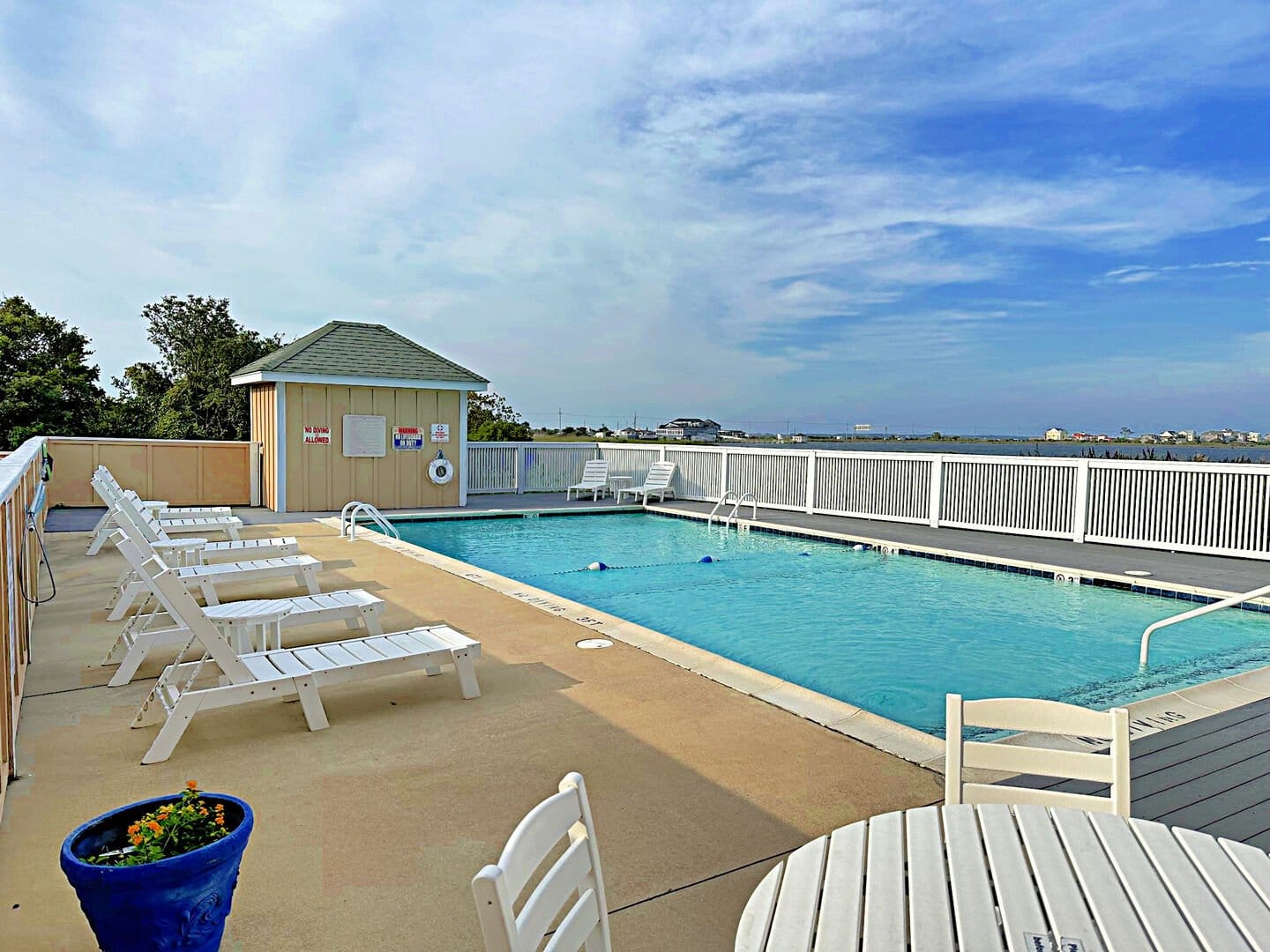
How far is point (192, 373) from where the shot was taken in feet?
76.2

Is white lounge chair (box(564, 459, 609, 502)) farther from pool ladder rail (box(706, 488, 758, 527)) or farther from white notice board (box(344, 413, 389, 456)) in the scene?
white notice board (box(344, 413, 389, 456))

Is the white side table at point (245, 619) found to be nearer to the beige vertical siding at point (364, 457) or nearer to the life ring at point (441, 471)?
the beige vertical siding at point (364, 457)

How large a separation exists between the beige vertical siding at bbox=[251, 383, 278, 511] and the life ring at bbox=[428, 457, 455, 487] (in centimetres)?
251

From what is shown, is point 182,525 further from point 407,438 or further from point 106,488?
point 407,438

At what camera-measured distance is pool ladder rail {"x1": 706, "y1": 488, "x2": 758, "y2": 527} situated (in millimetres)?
12625

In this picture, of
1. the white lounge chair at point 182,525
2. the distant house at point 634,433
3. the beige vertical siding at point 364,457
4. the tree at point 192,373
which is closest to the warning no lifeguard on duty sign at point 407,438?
the beige vertical siding at point 364,457

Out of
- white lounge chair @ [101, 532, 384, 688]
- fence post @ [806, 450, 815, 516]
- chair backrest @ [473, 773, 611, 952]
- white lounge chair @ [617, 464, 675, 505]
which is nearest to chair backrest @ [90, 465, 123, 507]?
white lounge chair @ [101, 532, 384, 688]

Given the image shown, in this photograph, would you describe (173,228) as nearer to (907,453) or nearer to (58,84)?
(58,84)

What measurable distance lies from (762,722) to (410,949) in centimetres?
211

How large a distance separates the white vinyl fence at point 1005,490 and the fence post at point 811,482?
0.05 ft

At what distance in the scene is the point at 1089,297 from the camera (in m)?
31.0

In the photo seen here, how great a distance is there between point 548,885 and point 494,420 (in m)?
27.4

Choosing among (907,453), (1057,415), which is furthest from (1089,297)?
(907,453)

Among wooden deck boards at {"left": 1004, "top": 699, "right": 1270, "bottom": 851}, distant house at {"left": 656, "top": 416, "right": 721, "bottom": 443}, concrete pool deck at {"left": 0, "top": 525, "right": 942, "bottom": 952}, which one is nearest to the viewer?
concrete pool deck at {"left": 0, "top": 525, "right": 942, "bottom": 952}
